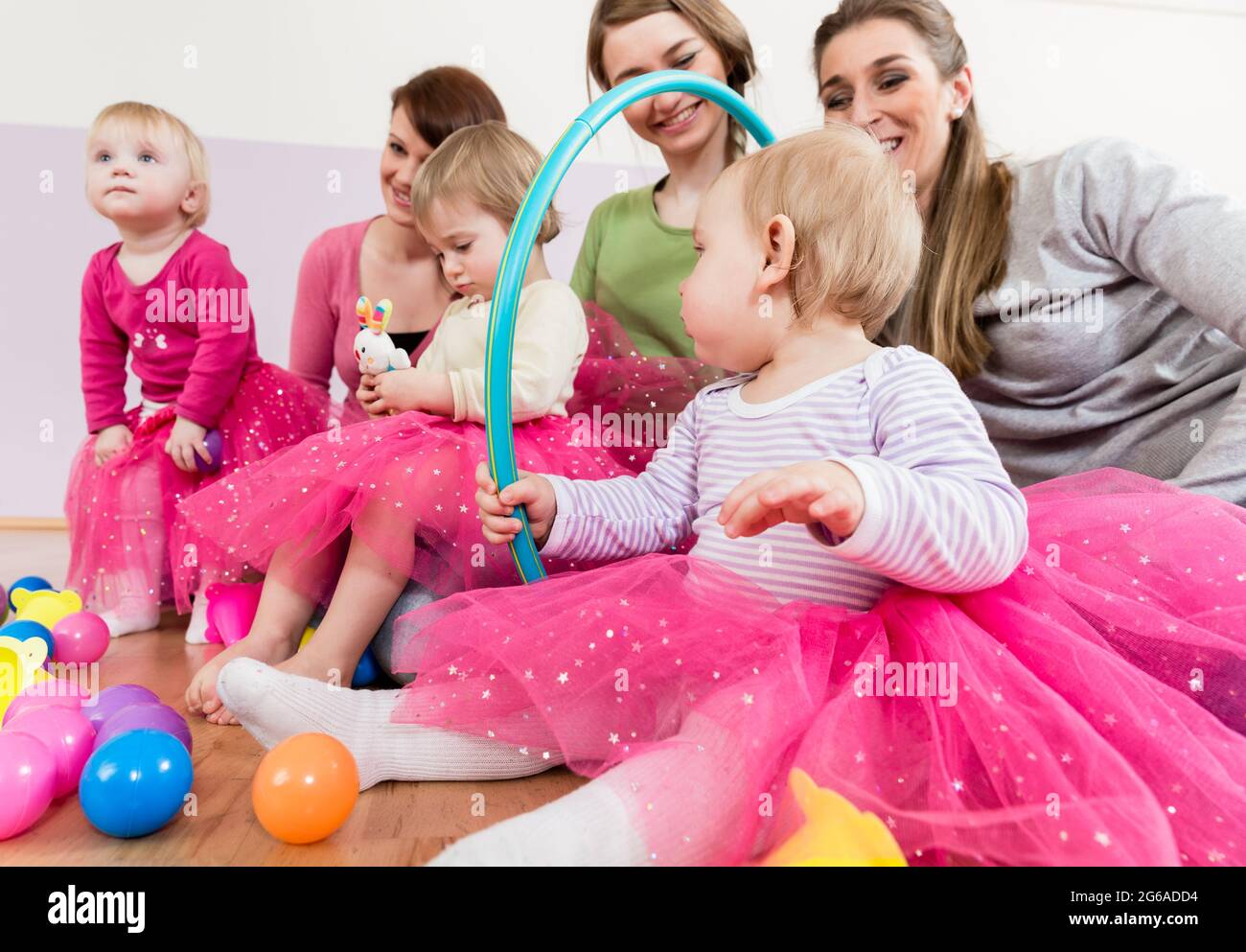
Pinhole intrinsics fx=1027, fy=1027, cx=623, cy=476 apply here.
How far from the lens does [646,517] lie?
3.82 ft

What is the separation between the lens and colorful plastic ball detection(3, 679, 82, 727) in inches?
41.2

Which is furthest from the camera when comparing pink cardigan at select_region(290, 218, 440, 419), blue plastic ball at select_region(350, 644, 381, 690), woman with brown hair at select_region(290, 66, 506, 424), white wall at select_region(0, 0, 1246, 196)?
white wall at select_region(0, 0, 1246, 196)

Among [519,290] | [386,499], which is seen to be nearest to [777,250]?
[519,290]

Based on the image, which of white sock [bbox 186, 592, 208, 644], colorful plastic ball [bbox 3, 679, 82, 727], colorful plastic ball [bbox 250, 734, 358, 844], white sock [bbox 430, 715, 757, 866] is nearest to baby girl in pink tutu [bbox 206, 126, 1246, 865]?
white sock [bbox 430, 715, 757, 866]

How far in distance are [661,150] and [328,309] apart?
0.76 m

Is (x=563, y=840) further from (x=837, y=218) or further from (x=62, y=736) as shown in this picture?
(x=837, y=218)

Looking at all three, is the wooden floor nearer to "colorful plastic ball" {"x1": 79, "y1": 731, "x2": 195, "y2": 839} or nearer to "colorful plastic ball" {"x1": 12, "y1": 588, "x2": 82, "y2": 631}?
"colorful plastic ball" {"x1": 79, "y1": 731, "x2": 195, "y2": 839}

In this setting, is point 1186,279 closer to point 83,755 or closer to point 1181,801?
point 1181,801

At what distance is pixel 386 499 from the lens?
3.86 feet

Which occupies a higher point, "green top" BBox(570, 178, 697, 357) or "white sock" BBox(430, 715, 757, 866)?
"green top" BBox(570, 178, 697, 357)

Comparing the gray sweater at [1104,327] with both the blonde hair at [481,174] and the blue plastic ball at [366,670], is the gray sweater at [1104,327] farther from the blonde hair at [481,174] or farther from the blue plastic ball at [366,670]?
the blue plastic ball at [366,670]

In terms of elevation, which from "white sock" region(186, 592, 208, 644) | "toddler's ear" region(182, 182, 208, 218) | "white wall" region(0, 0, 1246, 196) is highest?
"white wall" region(0, 0, 1246, 196)

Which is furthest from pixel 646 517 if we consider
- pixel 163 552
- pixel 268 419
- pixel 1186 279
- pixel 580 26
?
pixel 580 26

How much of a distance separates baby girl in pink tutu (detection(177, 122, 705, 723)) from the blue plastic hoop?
6.1 inches
